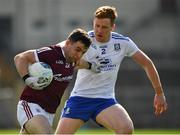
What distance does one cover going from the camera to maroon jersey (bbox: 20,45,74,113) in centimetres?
912

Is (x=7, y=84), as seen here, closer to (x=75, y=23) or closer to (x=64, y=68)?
(x=75, y=23)

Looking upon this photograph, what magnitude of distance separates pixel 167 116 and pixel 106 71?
13.8m

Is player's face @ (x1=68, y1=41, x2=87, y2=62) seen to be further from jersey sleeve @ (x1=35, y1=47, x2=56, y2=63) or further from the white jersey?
the white jersey

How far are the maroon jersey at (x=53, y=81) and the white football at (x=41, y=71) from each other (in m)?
0.16

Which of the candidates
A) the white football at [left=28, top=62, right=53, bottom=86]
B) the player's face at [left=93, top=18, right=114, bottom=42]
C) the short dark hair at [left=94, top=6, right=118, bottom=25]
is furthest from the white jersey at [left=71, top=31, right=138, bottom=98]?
the white football at [left=28, top=62, right=53, bottom=86]

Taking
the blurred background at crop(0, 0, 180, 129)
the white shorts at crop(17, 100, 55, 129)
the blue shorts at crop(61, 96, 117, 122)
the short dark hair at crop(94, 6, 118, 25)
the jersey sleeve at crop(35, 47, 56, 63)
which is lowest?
the blurred background at crop(0, 0, 180, 129)

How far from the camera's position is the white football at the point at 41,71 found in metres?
8.83

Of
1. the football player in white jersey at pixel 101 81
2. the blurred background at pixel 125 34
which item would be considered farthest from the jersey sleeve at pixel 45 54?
the blurred background at pixel 125 34

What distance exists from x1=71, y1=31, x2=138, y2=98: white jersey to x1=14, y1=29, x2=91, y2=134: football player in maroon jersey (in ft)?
2.53

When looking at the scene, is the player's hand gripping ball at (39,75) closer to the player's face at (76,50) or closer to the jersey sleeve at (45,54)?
the jersey sleeve at (45,54)

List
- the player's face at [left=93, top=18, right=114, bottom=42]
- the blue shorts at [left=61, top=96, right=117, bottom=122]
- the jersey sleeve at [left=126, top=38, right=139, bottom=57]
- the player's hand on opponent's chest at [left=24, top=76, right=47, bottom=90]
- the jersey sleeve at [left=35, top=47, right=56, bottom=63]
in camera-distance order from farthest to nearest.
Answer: the jersey sleeve at [left=126, top=38, right=139, bottom=57], the blue shorts at [left=61, top=96, right=117, bottom=122], the player's face at [left=93, top=18, right=114, bottom=42], the jersey sleeve at [left=35, top=47, right=56, bottom=63], the player's hand on opponent's chest at [left=24, top=76, right=47, bottom=90]

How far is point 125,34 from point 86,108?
61.7 ft

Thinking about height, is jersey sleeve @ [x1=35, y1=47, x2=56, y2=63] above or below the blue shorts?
above

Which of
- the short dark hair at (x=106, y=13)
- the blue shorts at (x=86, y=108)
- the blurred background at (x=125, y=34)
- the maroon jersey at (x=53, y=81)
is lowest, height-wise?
the blurred background at (x=125, y=34)
